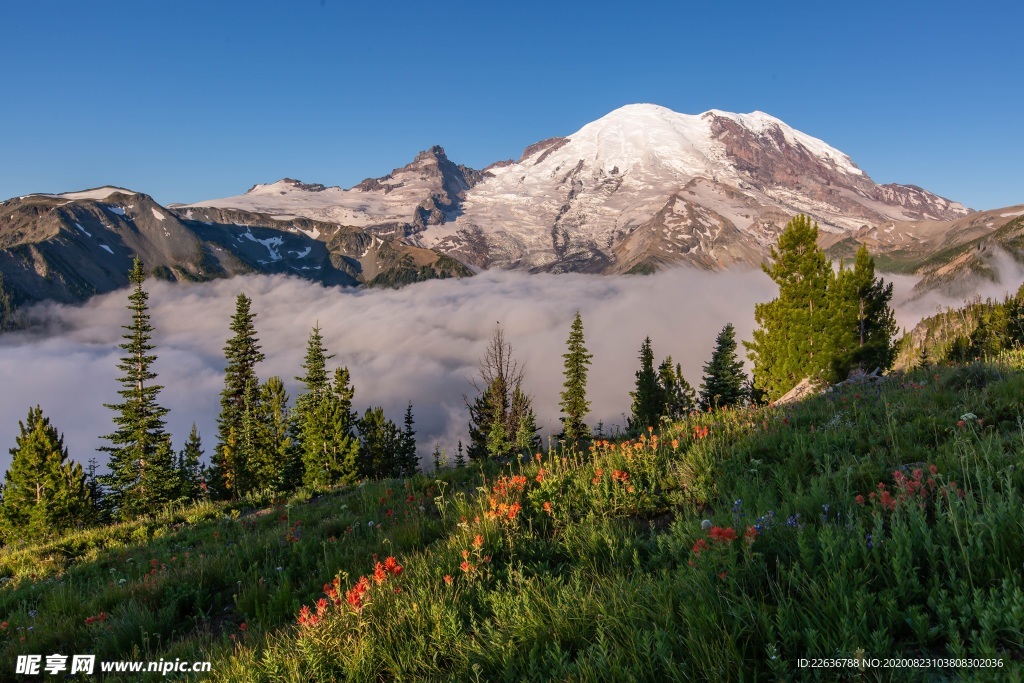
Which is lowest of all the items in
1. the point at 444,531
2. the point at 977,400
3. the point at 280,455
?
the point at 280,455

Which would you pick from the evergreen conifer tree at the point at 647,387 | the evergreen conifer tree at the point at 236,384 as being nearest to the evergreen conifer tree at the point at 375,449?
the evergreen conifer tree at the point at 236,384

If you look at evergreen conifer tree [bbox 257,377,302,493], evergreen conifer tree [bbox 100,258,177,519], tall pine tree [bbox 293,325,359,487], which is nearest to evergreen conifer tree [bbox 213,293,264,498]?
evergreen conifer tree [bbox 257,377,302,493]

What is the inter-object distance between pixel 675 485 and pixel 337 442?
177 feet

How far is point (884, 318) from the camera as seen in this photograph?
3716 centimetres

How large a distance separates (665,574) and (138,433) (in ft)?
179

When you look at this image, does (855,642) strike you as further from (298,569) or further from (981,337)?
(981,337)

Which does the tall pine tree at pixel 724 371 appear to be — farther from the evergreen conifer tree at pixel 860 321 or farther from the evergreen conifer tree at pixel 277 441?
the evergreen conifer tree at pixel 277 441

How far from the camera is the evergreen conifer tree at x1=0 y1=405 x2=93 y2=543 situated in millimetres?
38375

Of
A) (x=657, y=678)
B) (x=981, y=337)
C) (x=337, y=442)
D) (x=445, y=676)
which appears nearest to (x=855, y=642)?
(x=657, y=678)

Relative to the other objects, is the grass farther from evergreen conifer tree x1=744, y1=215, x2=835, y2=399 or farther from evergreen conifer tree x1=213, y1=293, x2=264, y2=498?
evergreen conifer tree x1=213, y1=293, x2=264, y2=498

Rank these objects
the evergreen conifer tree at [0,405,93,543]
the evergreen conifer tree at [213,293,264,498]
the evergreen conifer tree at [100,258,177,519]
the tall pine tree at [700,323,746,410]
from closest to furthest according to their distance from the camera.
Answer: the evergreen conifer tree at [0,405,93,543], the evergreen conifer tree at [100,258,177,519], the evergreen conifer tree at [213,293,264,498], the tall pine tree at [700,323,746,410]

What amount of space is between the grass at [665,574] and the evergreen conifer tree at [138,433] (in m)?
44.8

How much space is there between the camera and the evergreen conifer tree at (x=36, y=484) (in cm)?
3838

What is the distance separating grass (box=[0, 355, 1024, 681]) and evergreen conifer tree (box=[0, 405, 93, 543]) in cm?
4213
